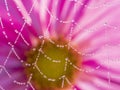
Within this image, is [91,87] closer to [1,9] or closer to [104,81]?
[104,81]

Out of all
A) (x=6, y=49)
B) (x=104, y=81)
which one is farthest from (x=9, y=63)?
(x=104, y=81)

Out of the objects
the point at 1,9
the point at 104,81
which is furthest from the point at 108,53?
the point at 1,9

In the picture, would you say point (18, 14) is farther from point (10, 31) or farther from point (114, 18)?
point (114, 18)

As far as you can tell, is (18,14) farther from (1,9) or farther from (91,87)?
(91,87)

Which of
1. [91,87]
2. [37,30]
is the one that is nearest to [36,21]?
[37,30]
